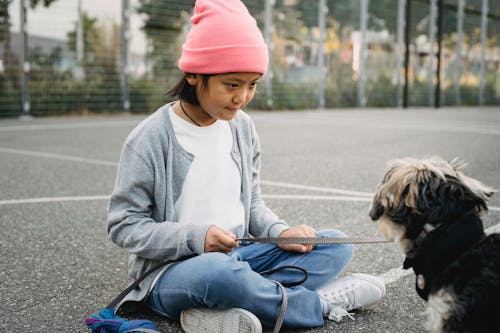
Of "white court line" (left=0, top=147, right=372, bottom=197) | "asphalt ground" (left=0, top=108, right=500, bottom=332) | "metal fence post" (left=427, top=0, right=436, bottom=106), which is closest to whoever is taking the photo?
"asphalt ground" (left=0, top=108, right=500, bottom=332)

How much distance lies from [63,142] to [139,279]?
691cm

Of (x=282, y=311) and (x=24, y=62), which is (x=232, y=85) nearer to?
(x=282, y=311)

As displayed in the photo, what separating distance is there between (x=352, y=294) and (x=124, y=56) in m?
12.6

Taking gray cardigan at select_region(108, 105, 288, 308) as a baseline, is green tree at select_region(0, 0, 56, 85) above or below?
above

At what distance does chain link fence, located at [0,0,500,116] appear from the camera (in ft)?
44.4

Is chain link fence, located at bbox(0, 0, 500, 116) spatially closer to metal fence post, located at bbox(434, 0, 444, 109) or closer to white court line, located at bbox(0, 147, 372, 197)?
metal fence post, located at bbox(434, 0, 444, 109)

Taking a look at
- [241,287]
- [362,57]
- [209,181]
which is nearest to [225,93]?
[209,181]

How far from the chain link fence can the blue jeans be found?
1132cm

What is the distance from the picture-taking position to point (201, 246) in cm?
275

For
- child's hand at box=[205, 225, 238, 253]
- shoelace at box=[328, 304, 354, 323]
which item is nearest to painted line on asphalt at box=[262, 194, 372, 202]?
shoelace at box=[328, 304, 354, 323]

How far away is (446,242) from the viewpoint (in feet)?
7.31

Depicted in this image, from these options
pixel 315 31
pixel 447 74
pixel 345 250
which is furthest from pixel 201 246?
→ pixel 447 74

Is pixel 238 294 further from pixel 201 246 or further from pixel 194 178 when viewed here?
pixel 194 178

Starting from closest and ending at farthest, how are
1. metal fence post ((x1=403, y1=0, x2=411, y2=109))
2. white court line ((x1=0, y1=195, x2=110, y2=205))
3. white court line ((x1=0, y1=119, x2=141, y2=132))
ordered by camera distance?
white court line ((x1=0, y1=195, x2=110, y2=205)) → white court line ((x1=0, y1=119, x2=141, y2=132)) → metal fence post ((x1=403, y1=0, x2=411, y2=109))
